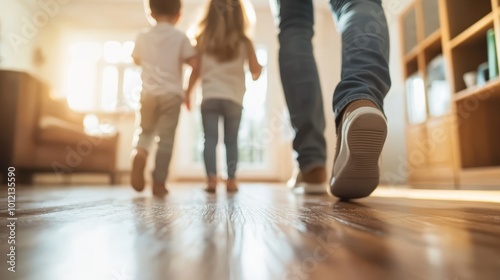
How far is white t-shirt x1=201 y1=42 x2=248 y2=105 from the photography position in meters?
1.52

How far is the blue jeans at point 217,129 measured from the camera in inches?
58.6

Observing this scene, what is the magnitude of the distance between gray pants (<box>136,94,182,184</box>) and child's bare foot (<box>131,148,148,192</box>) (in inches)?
1.9

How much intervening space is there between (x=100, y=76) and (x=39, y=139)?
213 centimetres

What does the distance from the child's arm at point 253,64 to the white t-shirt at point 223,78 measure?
0.11 feet

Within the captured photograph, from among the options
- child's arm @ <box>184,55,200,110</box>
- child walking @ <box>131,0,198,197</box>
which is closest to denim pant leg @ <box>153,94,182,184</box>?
child walking @ <box>131,0,198,197</box>

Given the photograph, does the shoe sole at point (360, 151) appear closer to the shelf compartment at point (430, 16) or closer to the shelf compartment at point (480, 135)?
the shelf compartment at point (480, 135)

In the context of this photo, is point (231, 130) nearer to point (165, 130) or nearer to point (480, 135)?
point (165, 130)

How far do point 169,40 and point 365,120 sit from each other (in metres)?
1.06

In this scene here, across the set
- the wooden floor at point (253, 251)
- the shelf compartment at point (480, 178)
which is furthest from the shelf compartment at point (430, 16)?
the wooden floor at point (253, 251)

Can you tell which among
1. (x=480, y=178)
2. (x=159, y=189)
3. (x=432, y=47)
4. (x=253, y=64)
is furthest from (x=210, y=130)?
(x=432, y=47)

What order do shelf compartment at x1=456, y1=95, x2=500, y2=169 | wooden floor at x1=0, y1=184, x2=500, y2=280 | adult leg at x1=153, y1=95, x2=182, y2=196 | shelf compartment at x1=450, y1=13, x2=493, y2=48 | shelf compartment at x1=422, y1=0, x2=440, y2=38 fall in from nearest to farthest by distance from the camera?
wooden floor at x1=0, y1=184, x2=500, y2=280, adult leg at x1=153, y1=95, x2=182, y2=196, shelf compartment at x1=450, y1=13, x2=493, y2=48, shelf compartment at x1=456, y1=95, x2=500, y2=169, shelf compartment at x1=422, y1=0, x2=440, y2=38

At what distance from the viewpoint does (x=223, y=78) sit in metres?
1.54

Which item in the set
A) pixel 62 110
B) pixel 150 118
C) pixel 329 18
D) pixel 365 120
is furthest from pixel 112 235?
pixel 329 18

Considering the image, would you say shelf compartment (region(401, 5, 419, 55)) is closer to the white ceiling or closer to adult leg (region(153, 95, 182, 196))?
the white ceiling
